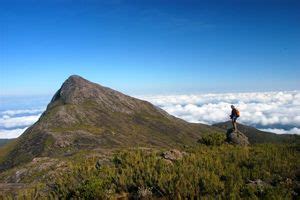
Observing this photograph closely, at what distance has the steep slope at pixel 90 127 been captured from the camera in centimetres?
10112

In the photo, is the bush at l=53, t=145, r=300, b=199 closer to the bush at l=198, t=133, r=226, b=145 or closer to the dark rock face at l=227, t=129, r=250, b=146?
the bush at l=198, t=133, r=226, b=145

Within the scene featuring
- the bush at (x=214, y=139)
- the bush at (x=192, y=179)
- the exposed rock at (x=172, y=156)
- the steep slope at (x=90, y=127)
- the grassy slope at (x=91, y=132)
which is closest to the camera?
the bush at (x=192, y=179)

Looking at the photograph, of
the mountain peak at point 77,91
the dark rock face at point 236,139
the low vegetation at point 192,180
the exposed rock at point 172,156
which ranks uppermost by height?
the mountain peak at point 77,91

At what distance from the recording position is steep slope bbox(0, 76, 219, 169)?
10112 cm

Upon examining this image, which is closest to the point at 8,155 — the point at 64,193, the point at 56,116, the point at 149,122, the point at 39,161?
the point at 56,116

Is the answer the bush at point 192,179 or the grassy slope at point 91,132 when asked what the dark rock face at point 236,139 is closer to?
the bush at point 192,179

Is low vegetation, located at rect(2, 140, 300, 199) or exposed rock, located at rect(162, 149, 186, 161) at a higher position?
exposed rock, located at rect(162, 149, 186, 161)

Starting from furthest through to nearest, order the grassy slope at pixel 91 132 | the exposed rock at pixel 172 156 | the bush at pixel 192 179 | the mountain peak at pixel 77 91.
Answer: the mountain peak at pixel 77 91, the grassy slope at pixel 91 132, the exposed rock at pixel 172 156, the bush at pixel 192 179

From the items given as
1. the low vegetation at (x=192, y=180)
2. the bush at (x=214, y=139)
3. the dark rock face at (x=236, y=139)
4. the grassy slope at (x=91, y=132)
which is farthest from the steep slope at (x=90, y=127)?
the low vegetation at (x=192, y=180)

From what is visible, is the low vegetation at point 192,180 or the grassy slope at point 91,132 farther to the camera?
the grassy slope at point 91,132

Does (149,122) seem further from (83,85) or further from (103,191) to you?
(103,191)

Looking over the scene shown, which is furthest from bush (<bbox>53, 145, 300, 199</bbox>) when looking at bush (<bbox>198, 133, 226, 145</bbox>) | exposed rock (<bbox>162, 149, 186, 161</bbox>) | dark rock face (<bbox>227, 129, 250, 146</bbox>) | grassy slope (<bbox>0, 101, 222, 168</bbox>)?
grassy slope (<bbox>0, 101, 222, 168</bbox>)

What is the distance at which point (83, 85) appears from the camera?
187 metres

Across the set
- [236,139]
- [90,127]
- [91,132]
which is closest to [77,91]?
[90,127]
